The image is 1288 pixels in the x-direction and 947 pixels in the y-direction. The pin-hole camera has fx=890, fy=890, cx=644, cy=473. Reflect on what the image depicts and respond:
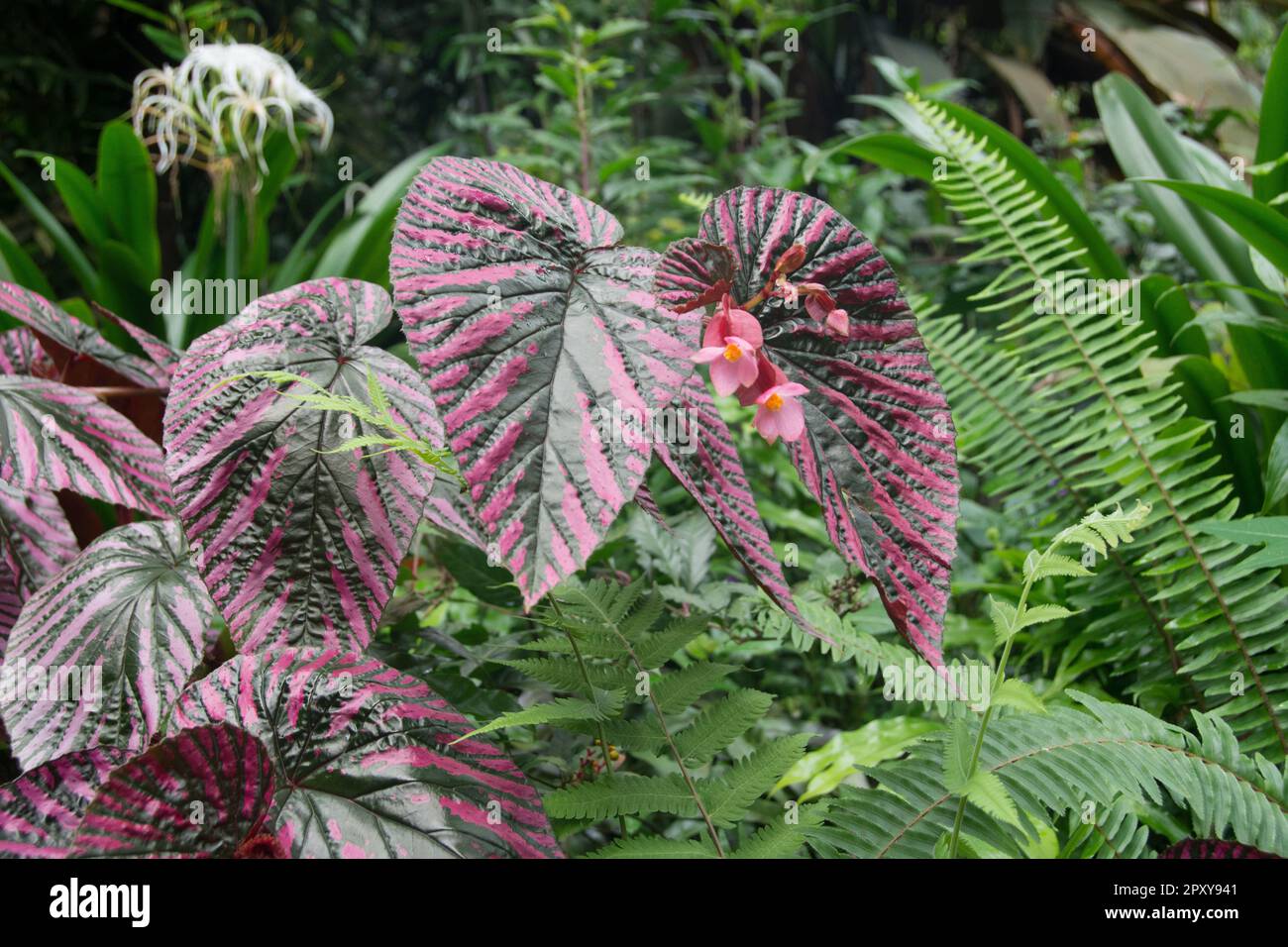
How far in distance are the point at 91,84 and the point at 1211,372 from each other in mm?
3352

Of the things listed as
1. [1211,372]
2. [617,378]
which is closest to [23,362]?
[617,378]

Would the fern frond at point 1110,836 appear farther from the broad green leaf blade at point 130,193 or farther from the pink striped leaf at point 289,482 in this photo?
the broad green leaf blade at point 130,193

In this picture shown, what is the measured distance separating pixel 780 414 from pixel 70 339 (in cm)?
70

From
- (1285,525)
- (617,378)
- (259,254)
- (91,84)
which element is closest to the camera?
(617,378)

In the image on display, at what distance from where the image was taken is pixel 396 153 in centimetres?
341

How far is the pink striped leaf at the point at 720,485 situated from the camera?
18.3 inches

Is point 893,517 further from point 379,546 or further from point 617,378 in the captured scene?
point 379,546

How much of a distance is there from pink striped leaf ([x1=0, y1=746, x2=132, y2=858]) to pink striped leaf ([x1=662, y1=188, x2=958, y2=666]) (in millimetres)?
448

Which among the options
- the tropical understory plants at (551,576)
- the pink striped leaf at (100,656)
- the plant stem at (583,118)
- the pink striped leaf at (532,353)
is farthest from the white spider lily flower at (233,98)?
the pink striped leaf at (532,353)

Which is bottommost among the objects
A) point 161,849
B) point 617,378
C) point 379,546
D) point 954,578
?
point 954,578

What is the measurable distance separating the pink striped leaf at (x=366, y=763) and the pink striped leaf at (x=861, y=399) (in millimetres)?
238

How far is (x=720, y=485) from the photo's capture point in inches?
19.7

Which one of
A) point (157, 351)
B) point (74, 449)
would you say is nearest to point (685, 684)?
point (74, 449)

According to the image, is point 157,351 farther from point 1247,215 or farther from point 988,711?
point 1247,215
